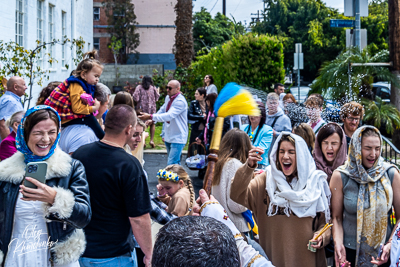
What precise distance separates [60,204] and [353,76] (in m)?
8.65

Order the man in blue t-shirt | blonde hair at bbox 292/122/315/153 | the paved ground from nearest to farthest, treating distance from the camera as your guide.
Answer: the man in blue t-shirt, blonde hair at bbox 292/122/315/153, the paved ground

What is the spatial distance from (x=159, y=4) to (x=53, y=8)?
71.4 feet

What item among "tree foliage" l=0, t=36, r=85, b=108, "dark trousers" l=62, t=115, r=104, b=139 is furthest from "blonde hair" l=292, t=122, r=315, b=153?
"tree foliage" l=0, t=36, r=85, b=108

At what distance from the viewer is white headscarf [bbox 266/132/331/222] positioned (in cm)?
341

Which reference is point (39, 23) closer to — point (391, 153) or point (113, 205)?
point (391, 153)

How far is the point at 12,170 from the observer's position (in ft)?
8.62

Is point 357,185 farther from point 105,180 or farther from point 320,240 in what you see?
point 105,180

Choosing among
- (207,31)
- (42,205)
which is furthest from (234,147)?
(207,31)

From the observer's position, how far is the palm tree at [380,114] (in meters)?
9.52

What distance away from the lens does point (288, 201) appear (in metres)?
3.43

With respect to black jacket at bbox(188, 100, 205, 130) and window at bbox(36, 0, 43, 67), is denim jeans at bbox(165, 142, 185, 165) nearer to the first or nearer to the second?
black jacket at bbox(188, 100, 205, 130)

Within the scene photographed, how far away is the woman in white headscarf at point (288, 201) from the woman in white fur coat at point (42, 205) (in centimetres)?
133

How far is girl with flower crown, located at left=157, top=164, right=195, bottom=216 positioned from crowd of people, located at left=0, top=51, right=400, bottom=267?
0.01m

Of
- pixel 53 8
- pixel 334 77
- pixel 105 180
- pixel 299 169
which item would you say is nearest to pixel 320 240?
pixel 299 169
